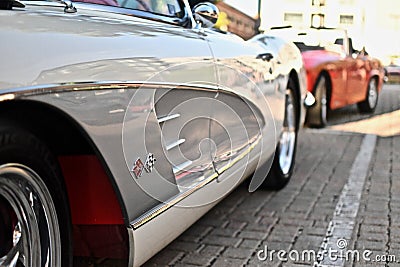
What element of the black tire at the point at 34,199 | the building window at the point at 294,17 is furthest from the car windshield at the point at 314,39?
the building window at the point at 294,17

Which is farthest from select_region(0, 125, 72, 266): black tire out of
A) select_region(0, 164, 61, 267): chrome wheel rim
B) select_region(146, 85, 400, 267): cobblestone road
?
select_region(146, 85, 400, 267): cobblestone road

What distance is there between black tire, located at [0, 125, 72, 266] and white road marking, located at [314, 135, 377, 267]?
1597mm

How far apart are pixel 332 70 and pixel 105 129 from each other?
6722mm

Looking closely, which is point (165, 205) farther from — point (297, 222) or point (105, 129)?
point (297, 222)

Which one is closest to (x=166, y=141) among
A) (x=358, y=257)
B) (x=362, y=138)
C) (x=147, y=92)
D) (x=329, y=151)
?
(x=147, y=92)

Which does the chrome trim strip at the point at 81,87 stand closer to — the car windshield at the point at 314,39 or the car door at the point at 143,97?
the car door at the point at 143,97

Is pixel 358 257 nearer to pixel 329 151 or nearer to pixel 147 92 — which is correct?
pixel 147 92

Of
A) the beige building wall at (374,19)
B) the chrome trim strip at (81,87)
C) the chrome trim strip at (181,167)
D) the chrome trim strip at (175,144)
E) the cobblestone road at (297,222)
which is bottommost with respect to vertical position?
the cobblestone road at (297,222)

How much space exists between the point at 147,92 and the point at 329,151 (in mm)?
4604

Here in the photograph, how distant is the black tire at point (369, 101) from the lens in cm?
1063

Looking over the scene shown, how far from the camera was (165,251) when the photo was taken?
11.1 feet

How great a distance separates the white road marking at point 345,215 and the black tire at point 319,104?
6.51 ft

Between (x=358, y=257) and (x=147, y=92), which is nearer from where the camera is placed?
(x=147, y=92)

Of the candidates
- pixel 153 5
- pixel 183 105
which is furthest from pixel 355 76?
pixel 183 105
